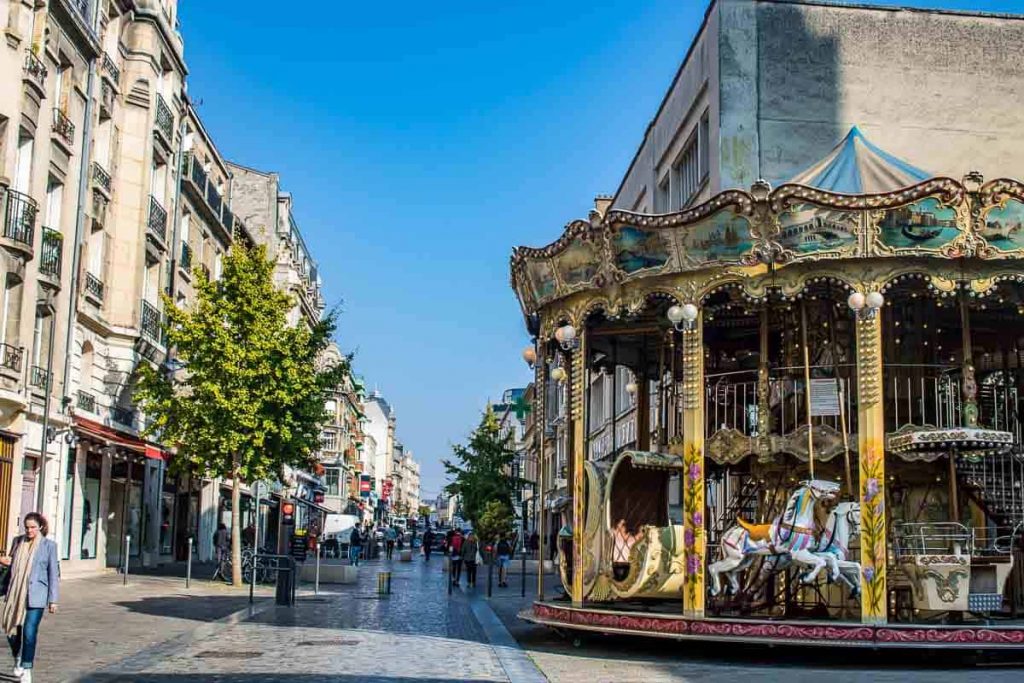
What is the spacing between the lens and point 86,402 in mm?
32562

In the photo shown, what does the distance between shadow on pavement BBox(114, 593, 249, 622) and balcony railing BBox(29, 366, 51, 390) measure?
6.68 meters

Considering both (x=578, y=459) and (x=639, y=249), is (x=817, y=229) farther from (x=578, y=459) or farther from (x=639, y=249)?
(x=578, y=459)

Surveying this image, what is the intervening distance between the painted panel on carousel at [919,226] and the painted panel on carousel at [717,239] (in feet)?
5.97

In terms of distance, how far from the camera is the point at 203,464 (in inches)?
1215

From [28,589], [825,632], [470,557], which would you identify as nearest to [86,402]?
[470,557]

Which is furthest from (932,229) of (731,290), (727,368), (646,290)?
(727,368)

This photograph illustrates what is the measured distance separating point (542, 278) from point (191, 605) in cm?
998

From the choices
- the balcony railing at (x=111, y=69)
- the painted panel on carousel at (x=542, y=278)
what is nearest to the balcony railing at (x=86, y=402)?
the balcony railing at (x=111, y=69)

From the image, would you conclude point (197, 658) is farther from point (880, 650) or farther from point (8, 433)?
point (8, 433)

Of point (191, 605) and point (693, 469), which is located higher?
point (693, 469)

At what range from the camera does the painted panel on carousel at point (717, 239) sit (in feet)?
53.0

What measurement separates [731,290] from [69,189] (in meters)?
19.9

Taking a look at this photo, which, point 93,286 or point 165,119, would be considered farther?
point 165,119

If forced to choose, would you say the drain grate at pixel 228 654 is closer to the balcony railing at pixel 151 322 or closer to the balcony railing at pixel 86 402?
the balcony railing at pixel 86 402
